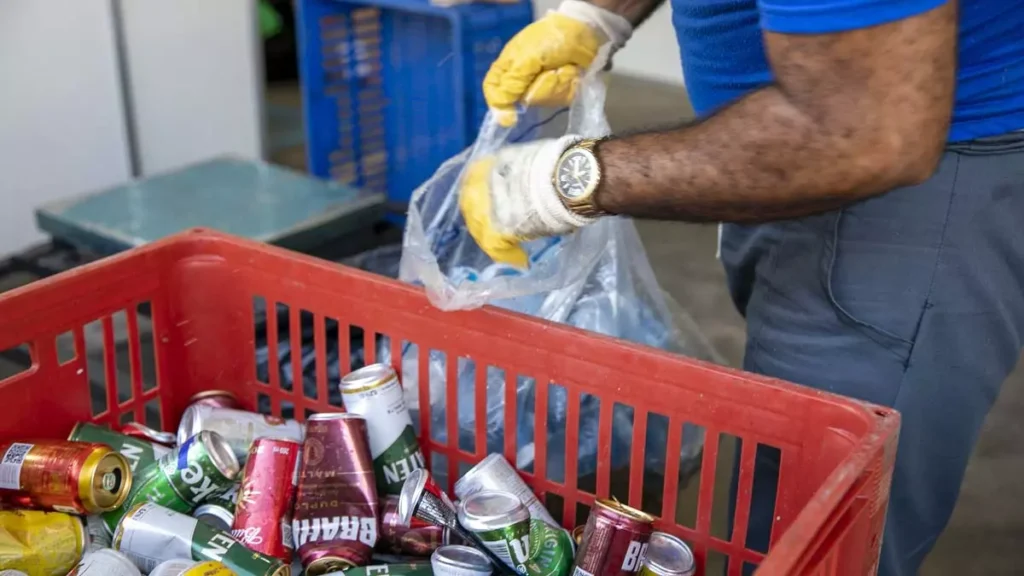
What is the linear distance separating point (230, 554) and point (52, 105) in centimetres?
200

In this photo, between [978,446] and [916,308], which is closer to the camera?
[916,308]

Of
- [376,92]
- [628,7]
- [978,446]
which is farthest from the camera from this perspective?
[376,92]

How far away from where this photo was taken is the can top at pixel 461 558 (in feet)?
2.81

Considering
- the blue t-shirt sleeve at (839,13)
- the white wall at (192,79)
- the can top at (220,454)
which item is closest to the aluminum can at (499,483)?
the can top at (220,454)

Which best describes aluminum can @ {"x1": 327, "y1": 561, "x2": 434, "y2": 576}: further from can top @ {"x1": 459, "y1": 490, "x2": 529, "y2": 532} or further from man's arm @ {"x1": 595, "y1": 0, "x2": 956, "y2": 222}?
man's arm @ {"x1": 595, "y1": 0, "x2": 956, "y2": 222}

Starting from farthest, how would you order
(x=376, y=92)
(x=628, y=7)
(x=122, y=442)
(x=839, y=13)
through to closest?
(x=376, y=92) < (x=628, y=7) < (x=122, y=442) < (x=839, y=13)

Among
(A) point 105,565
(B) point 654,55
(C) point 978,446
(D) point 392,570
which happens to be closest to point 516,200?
(D) point 392,570

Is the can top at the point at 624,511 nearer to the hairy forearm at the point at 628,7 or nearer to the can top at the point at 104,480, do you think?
the can top at the point at 104,480

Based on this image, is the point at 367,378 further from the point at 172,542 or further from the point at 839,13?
the point at 839,13

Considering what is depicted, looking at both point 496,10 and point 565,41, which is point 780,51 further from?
point 496,10

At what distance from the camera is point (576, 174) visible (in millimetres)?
846

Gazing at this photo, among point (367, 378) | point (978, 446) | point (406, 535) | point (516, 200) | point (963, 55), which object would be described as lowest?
point (978, 446)

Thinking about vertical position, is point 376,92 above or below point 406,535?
above

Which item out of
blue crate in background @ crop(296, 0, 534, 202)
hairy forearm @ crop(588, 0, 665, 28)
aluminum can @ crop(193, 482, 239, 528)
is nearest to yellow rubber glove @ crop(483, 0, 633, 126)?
hairy forearm @ crop(588, 0, 665, 28)
